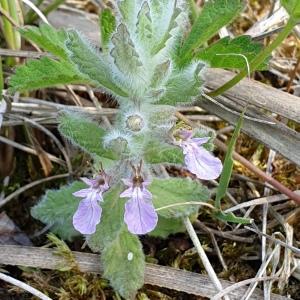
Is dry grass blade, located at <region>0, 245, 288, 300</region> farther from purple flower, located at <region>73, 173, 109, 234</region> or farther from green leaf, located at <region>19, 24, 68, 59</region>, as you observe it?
green leaf, located at <region>19, 24, 68, 59</region>

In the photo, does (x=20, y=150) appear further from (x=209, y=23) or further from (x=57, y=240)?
(x=209, y=23)

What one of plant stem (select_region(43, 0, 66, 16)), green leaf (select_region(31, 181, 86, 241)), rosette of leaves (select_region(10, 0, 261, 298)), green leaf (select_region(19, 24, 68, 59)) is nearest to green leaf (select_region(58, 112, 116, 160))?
rosette of leaves (select_region(10, 0, 261, 298))

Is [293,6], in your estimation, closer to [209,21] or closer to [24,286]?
[209,21]

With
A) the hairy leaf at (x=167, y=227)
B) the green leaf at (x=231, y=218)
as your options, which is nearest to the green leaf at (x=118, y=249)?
the hairy leaf at (x=167, y=227)

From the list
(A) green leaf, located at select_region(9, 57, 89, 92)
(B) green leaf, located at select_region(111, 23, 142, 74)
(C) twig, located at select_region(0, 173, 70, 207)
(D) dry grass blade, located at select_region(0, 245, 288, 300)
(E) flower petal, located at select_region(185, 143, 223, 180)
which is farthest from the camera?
(C) twig, located at select_region(0, 173, 70, 207)

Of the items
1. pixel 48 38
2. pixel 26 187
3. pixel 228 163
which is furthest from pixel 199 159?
pixel 26 187
